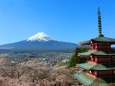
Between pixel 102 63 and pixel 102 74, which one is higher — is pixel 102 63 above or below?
above

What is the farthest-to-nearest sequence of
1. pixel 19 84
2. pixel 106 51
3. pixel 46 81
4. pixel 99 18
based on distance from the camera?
1. pixel 46 81
2. pixel 19 84
3. pixel 99 18
4. pixel 106 51

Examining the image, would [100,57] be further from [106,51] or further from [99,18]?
[99,18]

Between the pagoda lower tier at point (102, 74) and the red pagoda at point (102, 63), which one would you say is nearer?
the pagoda lower tier at point (102, 74)

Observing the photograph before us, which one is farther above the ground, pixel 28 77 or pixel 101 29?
pixel 101 29

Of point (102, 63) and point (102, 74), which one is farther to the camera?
point (102, 63)

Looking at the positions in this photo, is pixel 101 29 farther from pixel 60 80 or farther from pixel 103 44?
pixel 60 80

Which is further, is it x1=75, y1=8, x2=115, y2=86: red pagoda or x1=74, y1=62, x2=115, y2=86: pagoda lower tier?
x1=75, y1=8, x2=115, y2=86: red pagoda

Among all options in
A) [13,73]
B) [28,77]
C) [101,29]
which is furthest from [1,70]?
[101,29]

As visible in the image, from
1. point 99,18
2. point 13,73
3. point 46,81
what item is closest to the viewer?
point 99,18

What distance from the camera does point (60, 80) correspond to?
113ft

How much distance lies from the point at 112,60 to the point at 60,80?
14.0 metres

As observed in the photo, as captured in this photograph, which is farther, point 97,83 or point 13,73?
point 13,73

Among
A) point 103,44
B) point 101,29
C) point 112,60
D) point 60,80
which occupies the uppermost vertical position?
point 101,29

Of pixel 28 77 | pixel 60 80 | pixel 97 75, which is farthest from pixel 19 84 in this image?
pixel 97 75
